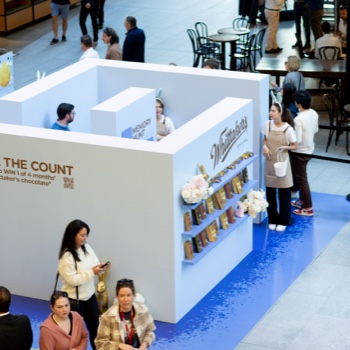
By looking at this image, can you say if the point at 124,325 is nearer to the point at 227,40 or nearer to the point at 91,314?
the point at 91,314

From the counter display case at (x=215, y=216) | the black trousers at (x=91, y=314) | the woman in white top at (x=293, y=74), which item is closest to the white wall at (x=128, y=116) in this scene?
the counter display case at (x=215, y=216)

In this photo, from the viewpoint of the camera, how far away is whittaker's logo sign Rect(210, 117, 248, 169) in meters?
10.5

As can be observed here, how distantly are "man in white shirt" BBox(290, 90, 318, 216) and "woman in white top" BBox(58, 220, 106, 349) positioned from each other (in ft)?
13.2

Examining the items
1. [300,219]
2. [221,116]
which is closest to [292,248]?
[300,219]

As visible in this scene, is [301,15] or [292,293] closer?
[292,293]

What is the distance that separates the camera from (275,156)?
1195cm

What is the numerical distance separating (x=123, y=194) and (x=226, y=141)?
5.09 feet

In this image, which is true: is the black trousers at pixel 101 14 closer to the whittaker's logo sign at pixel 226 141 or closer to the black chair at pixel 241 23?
the black chair at pixel 241 23

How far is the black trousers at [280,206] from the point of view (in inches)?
475

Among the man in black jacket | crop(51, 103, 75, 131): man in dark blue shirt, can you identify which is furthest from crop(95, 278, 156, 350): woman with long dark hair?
crop(51, 103, 75, 131): man in dark blue shirt

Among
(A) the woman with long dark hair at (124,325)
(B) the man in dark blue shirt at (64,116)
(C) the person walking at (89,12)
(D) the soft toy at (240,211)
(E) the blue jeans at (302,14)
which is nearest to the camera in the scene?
(A) the woman with long dark hair at (124,325)

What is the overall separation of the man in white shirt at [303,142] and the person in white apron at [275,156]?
0.66ft

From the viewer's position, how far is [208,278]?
1059 centimetres

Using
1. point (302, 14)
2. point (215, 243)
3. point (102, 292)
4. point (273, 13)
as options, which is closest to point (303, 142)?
point (215, 243)
